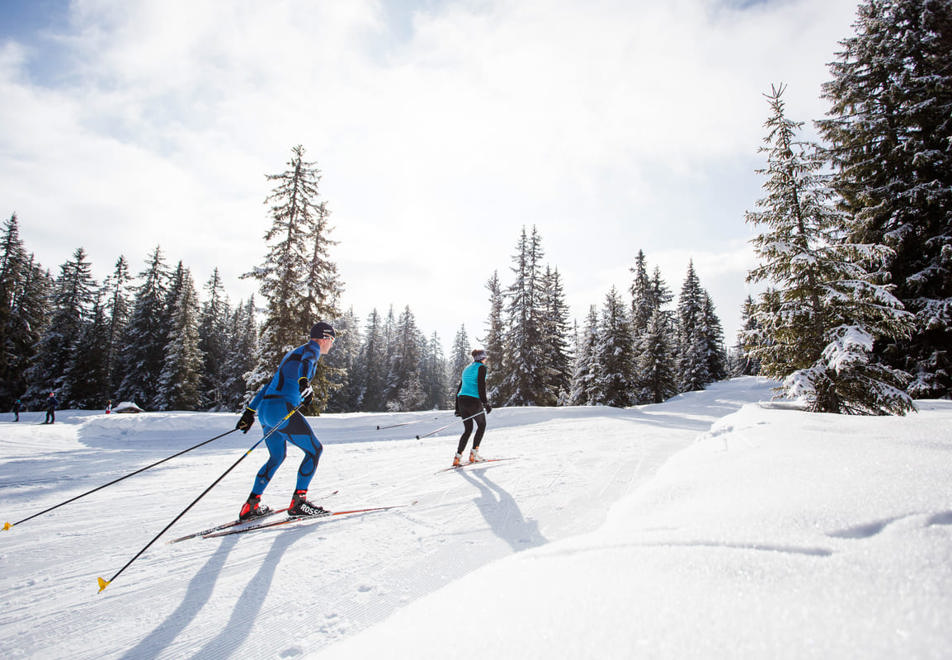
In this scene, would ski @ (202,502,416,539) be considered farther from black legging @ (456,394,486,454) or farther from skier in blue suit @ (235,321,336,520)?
black legging @ (456,394,486,454)

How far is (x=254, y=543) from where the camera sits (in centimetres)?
396

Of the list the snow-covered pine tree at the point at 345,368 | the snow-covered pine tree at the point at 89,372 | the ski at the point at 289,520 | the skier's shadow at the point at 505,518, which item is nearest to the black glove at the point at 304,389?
the ski at the point at 289,520

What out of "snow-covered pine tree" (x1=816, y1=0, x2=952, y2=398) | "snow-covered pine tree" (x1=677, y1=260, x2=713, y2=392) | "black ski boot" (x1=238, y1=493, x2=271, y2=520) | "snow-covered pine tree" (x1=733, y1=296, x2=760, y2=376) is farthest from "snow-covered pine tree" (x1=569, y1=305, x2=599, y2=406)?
"black ski boot" (x1=238, y1=493, x2=271, y2=520)

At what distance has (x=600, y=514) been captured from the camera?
4.67m

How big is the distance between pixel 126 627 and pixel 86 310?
172 feet

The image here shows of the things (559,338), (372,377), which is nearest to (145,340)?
(372,377)

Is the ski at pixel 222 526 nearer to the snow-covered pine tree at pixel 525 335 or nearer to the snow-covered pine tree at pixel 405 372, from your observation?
the snow-covered pine tree at pixel 525 335

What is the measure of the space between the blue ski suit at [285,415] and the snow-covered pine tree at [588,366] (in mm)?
27520

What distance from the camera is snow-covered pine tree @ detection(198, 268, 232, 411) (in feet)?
144

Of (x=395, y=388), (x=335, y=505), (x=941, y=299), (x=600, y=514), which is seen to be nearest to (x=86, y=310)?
(x=395, y=388)

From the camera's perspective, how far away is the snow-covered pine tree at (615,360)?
28938 millimetres

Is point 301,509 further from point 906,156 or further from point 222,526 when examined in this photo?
point 906,156

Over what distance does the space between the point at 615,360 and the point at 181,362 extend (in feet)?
124

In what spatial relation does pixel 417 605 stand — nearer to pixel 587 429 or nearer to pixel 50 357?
pixel 587 429
